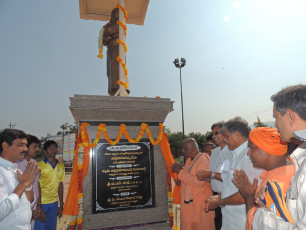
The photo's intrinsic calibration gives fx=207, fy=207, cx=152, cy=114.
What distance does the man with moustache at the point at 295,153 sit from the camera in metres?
1.05

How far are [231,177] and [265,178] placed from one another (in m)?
0.88

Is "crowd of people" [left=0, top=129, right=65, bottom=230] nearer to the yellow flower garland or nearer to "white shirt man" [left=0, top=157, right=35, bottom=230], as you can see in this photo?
"white shirt man" [left=0, top=157, right=35, bottom=230]

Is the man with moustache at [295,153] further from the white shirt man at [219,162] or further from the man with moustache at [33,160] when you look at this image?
the man with moustache at [33,160]

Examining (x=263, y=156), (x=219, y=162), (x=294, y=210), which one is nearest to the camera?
(x=294, y=210)

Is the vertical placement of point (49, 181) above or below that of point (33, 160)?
below

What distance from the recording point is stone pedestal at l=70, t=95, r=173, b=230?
295 cm

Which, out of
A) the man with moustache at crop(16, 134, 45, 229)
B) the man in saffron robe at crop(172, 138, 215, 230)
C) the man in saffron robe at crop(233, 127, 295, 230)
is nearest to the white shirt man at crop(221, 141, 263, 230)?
the man in saffron robe at crop(233, 127, 295, 230)

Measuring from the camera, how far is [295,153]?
4.59 ft

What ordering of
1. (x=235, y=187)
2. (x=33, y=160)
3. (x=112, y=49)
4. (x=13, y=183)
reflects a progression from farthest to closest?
(x=112, y=49)
(x=33, y=160)
(x=235, y=187)
(x=13, y=183)

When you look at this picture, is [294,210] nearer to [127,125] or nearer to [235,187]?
[235,187]

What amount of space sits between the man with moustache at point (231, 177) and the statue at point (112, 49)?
7.75 ft

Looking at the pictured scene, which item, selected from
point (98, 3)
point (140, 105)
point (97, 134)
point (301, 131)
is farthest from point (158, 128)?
point (98, 3)

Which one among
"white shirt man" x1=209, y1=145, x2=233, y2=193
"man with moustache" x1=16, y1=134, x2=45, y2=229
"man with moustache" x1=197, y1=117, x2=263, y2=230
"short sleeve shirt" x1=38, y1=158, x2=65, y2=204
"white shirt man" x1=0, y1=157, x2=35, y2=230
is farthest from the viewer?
"short sleeve shirt" x1=38, y1=158, x2=65, y2=204

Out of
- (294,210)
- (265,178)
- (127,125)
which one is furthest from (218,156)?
(294,210)
